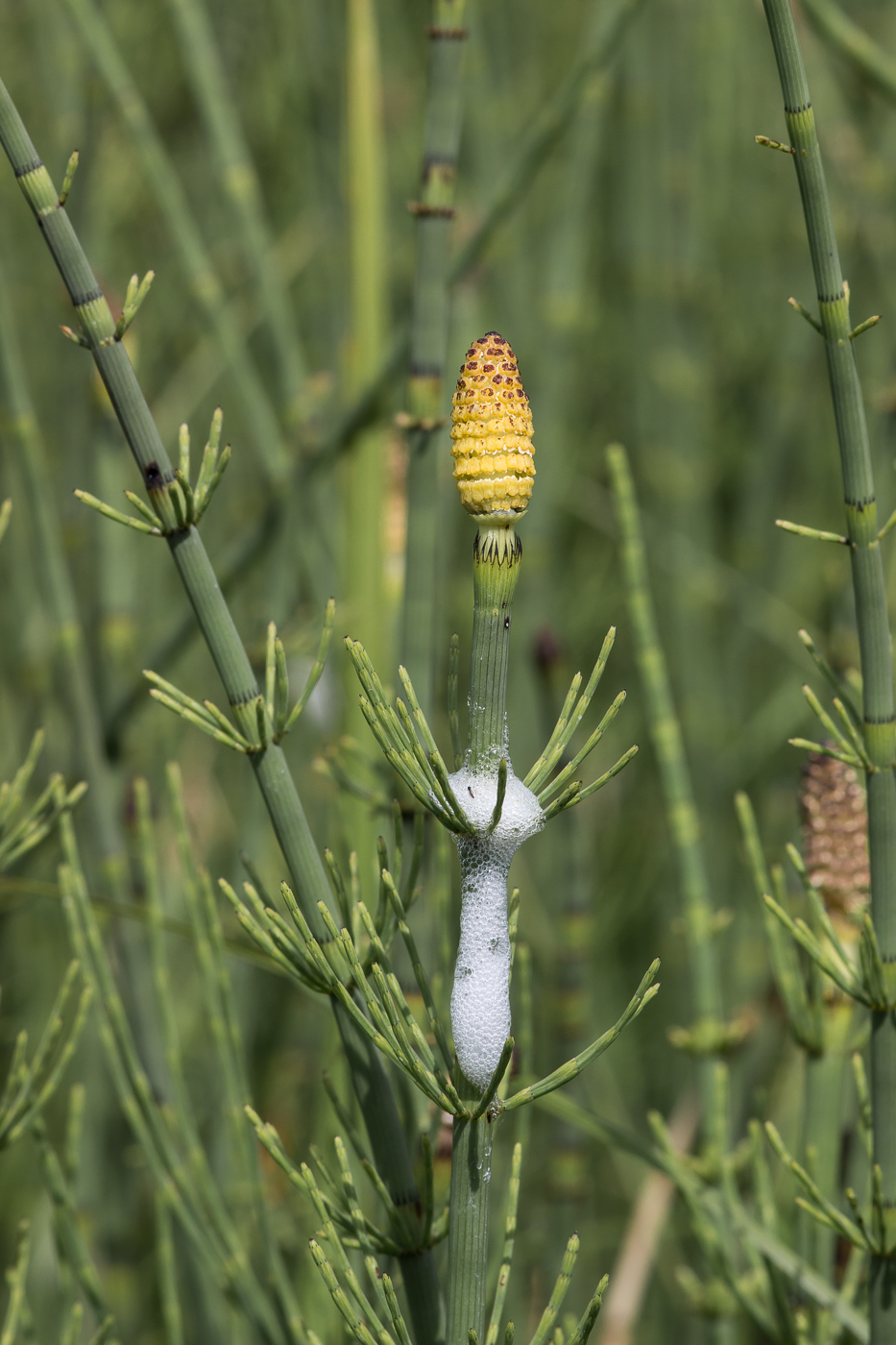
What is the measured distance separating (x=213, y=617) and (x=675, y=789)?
1.36 feet

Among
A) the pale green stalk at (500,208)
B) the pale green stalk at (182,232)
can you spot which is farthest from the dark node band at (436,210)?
the pale green stalk at (182,232)

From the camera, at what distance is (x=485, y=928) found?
1.38 ft

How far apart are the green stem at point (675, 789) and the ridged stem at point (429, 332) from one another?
0.12 m

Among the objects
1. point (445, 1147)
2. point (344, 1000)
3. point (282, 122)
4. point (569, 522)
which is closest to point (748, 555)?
point (569, 522)

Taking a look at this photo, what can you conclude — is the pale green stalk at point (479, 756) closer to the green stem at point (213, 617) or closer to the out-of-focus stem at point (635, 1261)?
the green stem at point (213, 617)

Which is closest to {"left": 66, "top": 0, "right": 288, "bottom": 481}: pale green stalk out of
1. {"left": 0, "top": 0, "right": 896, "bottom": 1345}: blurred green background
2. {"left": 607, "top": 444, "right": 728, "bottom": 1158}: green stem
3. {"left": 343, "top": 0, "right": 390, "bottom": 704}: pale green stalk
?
{"left": 0, "top": 0, "right": 896, "bottom": 1345}: blurred green background

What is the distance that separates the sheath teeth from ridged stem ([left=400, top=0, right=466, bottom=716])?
30 cm

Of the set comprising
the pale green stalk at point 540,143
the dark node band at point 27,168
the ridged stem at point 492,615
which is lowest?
the ridged stem at point 492,615

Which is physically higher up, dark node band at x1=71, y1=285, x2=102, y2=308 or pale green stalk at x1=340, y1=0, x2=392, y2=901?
pale green stalk at x1=340, y1=0, x2=392, y2=901

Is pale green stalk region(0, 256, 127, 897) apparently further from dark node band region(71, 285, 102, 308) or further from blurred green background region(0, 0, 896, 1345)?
dark node band region(71, 285, 102, 308)

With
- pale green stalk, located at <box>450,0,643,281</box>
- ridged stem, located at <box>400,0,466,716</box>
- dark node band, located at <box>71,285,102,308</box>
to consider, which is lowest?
dark node band, located at <box>71,285,102,308</box>

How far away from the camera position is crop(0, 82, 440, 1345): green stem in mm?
420

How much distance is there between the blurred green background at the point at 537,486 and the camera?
1.00 meters

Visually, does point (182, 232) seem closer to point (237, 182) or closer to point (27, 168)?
point (237, 182)
